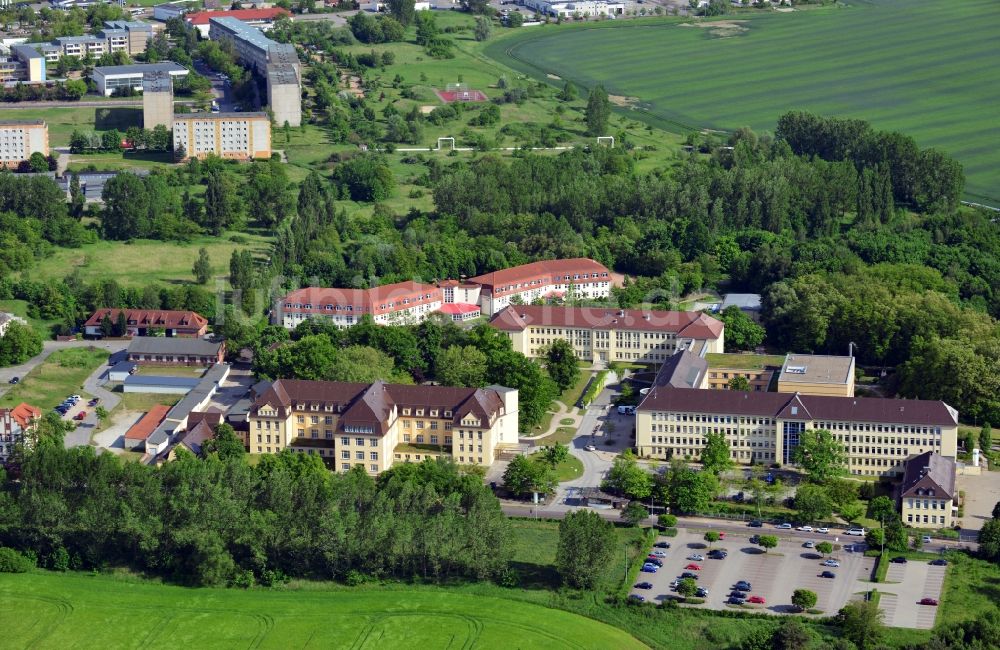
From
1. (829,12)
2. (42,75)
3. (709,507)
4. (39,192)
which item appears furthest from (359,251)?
A: (829,12)

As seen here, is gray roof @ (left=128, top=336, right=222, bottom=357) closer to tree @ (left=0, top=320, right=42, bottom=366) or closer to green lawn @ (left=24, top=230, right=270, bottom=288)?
tree @ (left=0, top=320, right=42, bottom=366)

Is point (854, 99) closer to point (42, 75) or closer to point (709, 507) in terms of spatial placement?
point (42, 75)

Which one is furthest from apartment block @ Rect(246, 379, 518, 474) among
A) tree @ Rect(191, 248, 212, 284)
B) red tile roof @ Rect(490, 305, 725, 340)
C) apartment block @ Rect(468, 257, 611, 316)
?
tree @ Rect(191, 248, 212, 284)

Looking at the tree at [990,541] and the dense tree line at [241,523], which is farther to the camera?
the tree at [990,541]

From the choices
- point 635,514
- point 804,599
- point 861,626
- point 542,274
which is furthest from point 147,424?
point 861,626

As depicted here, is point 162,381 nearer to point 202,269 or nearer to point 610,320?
point 202,269

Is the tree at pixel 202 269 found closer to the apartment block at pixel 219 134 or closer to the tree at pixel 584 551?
the apartment block at pixel 219 134

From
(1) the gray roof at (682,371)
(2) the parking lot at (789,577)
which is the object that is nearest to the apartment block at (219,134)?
(1) the gray roof at (682,371)
